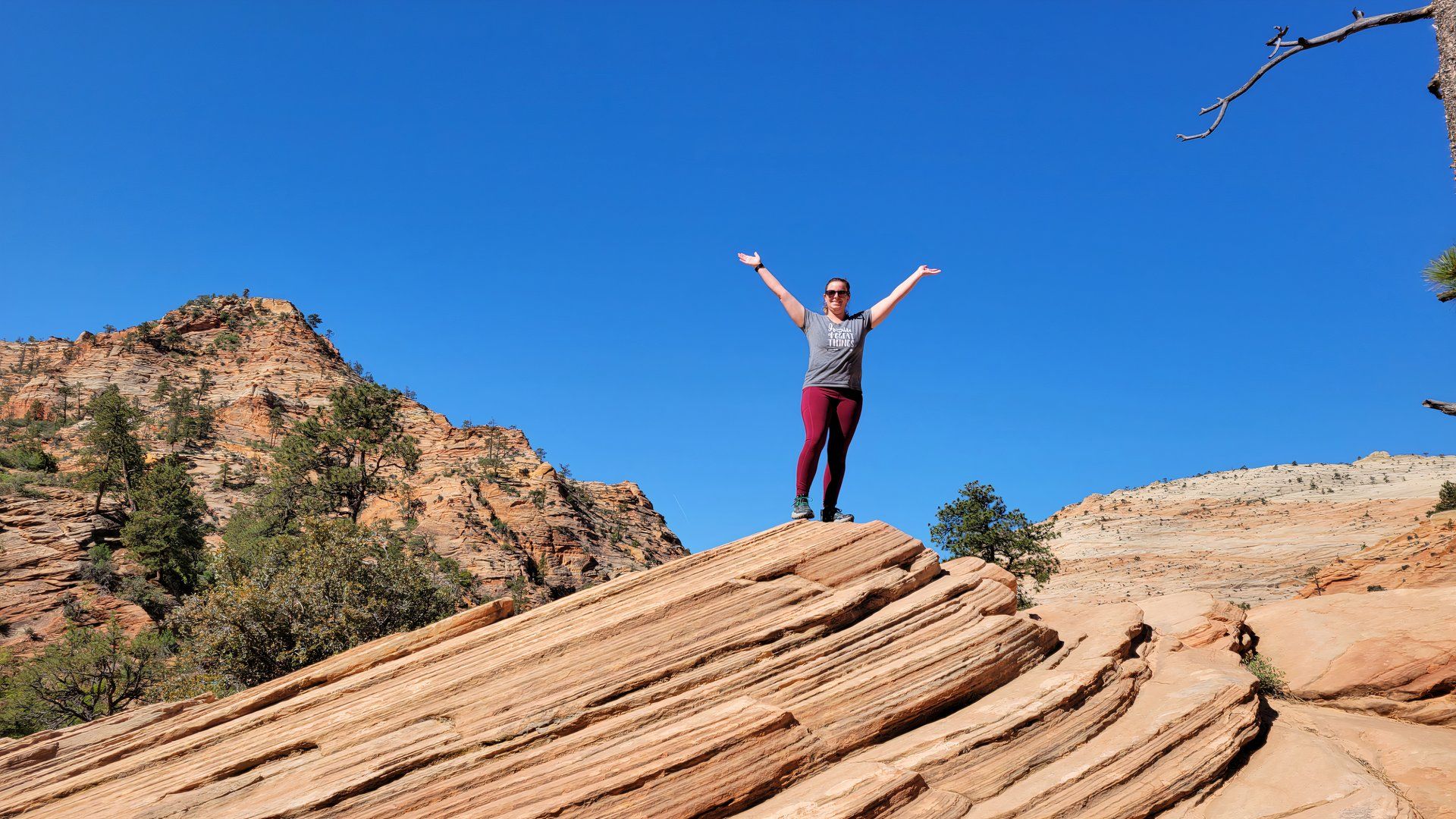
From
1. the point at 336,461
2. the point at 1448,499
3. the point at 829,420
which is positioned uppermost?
the point at 336,461

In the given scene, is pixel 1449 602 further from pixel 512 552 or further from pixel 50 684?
pixel 512 552

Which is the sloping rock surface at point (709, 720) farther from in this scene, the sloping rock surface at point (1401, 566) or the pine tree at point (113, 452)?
the pine tree at point (113, 452)

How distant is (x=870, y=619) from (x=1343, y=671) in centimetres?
974

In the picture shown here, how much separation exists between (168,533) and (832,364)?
1966 inches

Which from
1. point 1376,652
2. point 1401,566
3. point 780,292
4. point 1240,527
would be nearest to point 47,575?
point 780,292

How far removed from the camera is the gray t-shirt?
10383 millimetres

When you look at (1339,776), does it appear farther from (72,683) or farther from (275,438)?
(275,438)

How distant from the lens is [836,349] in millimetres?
10438

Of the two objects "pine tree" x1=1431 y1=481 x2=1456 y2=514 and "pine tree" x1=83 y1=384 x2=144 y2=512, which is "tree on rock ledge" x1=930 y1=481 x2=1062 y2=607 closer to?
"pine tree" x1=1431 y1=481 x2=1456 y2=514

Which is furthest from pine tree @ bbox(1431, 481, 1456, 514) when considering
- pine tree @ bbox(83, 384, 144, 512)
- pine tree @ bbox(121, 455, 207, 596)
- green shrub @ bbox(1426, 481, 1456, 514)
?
pine tree @ bbox(83, 384, 144, 512)

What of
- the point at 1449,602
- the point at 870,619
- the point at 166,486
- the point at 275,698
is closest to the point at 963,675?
the point at 870,619

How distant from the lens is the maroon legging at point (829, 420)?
33.9 feet

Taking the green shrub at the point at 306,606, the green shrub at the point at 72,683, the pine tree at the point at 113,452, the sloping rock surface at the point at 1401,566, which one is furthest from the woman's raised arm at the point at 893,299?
the pine tree at the point at 113,452

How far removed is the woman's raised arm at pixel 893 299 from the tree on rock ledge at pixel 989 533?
1317 inches
